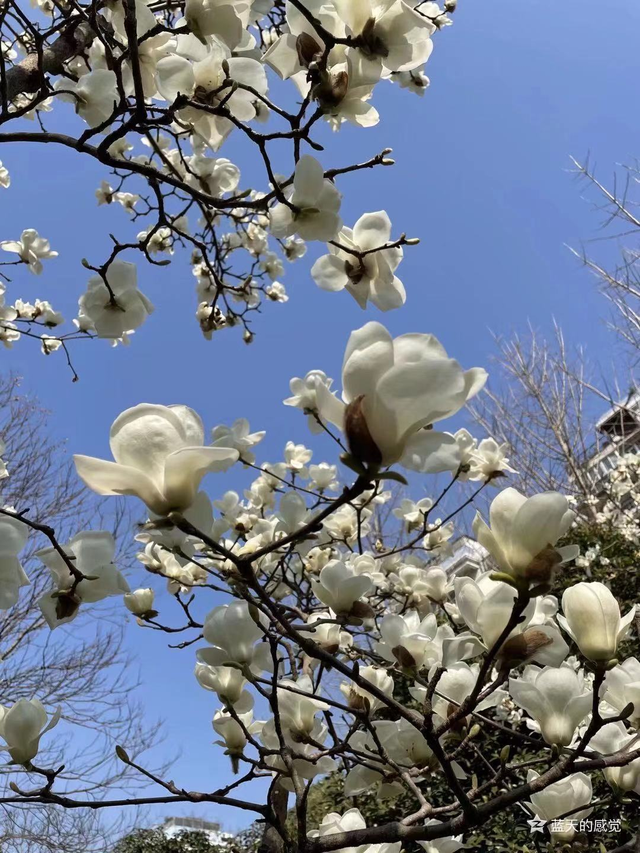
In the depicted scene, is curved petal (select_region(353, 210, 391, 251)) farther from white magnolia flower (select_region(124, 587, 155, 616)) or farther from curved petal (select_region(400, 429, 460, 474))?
white magnolia flower (select_region(124, 587, 155, 616))

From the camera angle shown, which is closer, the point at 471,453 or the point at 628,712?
the point at 628,712

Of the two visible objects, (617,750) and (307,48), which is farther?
(307,48)

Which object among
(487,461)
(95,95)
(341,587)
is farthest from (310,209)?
(487,461)

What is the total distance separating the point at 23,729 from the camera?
92 cm

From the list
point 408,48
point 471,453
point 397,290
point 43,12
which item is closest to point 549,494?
point 397,290

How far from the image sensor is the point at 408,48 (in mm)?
958

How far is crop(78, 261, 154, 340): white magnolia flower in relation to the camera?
52.4 inches

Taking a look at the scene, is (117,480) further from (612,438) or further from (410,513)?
(612,438)

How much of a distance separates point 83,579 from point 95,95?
3.91 ft

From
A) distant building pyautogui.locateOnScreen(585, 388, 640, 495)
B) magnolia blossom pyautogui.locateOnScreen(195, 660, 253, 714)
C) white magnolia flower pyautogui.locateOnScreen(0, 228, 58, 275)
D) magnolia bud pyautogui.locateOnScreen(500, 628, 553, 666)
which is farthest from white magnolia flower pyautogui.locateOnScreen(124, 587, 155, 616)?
distant building pyautogui.locateOnScreen(585, 388, 640, 495)

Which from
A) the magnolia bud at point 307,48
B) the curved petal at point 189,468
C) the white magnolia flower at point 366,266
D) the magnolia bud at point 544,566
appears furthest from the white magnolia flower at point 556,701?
the magnolia bud at point 307,48

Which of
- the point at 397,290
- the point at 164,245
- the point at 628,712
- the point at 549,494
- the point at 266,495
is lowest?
the point at 628,712

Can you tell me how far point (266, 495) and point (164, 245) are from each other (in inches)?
50.5

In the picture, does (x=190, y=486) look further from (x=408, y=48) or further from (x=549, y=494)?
(x=408, y=48)
